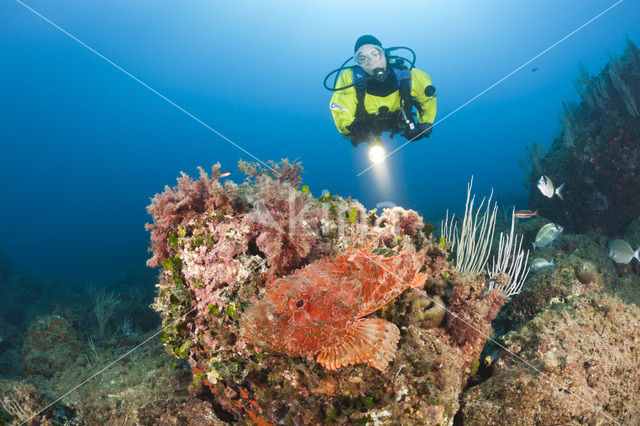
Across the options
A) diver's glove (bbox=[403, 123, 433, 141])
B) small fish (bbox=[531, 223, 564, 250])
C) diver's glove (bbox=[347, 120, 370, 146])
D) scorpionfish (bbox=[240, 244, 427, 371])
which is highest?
diver's glove (bbox=[347, 120, 370, 146])

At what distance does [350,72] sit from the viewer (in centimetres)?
678

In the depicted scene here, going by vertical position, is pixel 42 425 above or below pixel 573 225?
below

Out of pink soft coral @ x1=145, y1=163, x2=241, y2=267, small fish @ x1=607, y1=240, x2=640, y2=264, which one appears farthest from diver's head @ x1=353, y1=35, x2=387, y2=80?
small fish @ x1=607, y1=240, x2=640, y2=264

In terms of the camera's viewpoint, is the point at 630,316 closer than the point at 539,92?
Yes

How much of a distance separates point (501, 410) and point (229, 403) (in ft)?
8.31

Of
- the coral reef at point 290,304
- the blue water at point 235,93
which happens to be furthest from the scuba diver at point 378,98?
the blue water at point 235,93

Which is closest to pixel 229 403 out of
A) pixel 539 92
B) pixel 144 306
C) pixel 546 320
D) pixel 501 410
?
pixel 501 410

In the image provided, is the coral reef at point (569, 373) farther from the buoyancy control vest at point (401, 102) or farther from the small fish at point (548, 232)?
the buoyancy control vest at point (401, 102)

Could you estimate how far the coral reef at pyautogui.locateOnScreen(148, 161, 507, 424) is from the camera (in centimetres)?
238

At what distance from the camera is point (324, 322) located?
7.14 feet

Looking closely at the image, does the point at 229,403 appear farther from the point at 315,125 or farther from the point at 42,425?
the point at 315,125

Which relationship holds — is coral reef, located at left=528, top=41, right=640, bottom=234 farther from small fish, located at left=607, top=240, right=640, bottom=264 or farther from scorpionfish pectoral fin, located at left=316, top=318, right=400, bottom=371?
scorpionfish pectoral fin, located at left=316, top=318, right=400, bottom=371

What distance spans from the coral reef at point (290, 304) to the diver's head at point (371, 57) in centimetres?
377

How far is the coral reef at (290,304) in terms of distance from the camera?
93.9 inches
